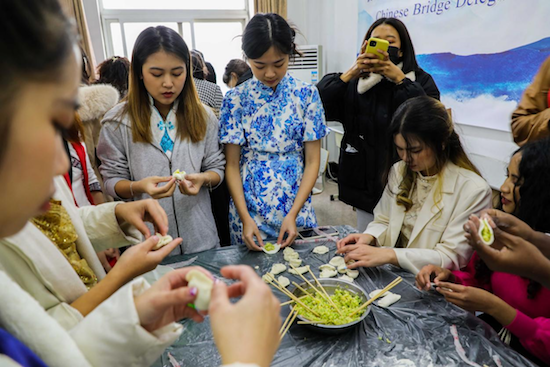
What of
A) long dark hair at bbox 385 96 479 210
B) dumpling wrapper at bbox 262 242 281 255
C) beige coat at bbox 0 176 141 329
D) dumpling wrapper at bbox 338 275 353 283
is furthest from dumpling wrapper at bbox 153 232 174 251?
long dark hair at bbox 385 96 479 210

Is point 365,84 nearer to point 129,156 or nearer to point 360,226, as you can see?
point 360,226

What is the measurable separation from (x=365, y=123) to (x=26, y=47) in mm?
2131

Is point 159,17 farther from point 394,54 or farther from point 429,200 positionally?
point 429,200

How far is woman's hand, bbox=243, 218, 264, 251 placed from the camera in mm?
1636

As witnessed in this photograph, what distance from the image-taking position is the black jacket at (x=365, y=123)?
7.30 feet

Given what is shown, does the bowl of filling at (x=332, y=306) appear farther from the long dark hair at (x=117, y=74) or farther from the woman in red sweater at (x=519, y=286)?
the long dark hair at (x=117, y=74)

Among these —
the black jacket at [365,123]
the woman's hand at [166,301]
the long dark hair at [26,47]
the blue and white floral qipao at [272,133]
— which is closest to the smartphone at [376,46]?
the black jacket at [365,123]

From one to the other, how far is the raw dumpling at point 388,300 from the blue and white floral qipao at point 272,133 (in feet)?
2.40

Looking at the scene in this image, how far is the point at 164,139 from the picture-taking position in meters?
1.75

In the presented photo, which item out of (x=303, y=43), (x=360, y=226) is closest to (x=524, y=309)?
(x=360, y=226)

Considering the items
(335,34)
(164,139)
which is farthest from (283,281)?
(335,34)

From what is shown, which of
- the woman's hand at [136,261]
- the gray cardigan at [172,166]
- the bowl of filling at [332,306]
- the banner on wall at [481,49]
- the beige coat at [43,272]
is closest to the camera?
the beige coat at [43,272]

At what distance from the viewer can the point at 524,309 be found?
4.25 ft

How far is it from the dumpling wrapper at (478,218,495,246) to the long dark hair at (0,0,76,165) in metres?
1.20
